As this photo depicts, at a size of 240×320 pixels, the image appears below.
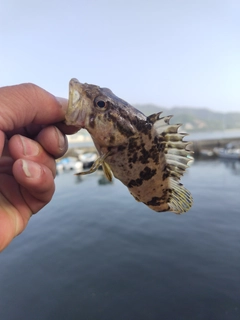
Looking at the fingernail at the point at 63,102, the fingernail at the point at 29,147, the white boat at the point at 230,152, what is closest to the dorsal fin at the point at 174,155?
the fingernail at the point at 63,102

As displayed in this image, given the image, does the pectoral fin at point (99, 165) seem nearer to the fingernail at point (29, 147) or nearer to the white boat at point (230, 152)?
the fingernail at point (29, 147)

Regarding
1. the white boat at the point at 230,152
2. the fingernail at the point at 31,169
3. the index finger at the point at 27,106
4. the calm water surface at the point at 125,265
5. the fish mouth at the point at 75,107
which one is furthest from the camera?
the white boat at the point at 230,152

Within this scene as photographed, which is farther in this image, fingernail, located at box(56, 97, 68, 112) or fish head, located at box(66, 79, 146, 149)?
fingernail, located at box(56, 97, 68, 112)

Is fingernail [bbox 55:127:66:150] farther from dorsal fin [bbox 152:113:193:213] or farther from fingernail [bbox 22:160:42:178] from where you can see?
dorsal fin [bbox 152:113:193:213]

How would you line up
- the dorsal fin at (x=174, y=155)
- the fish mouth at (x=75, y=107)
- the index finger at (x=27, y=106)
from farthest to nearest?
the dorsal fin at (x=174, y=155)
the fish mouth at (x=75, y=107)
the index finger at (x=27, y=106)

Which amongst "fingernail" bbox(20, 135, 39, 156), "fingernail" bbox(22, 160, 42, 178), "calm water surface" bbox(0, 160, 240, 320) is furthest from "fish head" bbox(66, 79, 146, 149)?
"calm water surface" bbox(0, 160, 240, 320)
